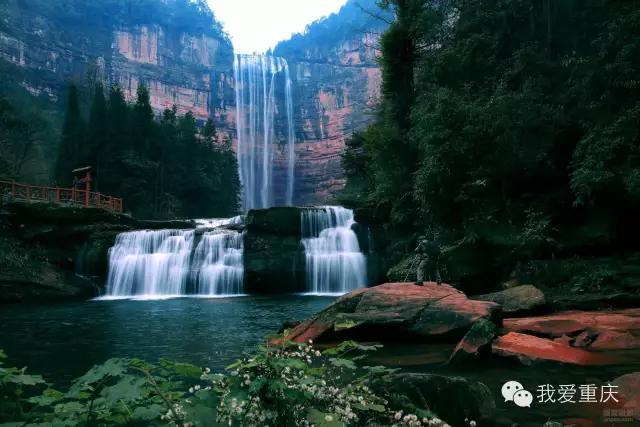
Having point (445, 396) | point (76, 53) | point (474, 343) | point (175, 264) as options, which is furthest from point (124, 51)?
point (445, 396)

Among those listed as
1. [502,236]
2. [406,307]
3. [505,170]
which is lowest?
[406,307]

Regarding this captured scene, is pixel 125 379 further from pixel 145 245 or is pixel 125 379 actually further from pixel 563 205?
pixel 145 245

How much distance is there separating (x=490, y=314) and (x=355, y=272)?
668 inches

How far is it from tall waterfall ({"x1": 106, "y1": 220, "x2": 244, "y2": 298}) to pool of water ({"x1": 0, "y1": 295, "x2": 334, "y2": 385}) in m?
6.21

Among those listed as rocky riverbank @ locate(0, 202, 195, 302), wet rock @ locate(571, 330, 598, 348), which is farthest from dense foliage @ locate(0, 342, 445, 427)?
rocky riverbank @ locate(0, 202, 195, 302)

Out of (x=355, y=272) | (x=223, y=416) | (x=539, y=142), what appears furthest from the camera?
(x=355, y=272)

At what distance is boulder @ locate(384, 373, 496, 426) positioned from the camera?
3.61m

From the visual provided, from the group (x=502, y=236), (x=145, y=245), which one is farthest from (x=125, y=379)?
(x=145, y=245)

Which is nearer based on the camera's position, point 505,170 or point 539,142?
point 539,142

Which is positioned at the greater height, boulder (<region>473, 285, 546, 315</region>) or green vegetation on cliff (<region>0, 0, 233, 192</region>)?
green vegetation on cliff (<region>0, 0, 233, 192</region>)

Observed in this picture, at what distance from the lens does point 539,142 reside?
Result: 13734mm

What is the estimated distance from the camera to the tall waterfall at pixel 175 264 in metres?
23.6

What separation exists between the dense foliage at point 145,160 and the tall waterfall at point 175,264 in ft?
44.0

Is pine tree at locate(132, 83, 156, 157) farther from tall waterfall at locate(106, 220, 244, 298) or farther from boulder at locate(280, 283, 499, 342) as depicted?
boulder at locate(280, 283, 499, 342)
